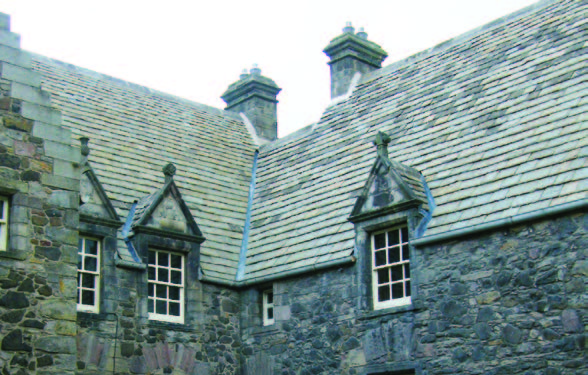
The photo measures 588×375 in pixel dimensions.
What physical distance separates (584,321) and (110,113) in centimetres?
1079

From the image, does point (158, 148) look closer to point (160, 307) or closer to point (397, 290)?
point (160, 307)

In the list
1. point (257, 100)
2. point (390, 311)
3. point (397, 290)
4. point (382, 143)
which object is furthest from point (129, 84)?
point (390, 311)

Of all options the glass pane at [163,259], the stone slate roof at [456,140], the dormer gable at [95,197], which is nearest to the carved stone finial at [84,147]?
the dormer gable at [95,197]

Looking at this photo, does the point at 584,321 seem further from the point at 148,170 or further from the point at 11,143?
the point at 148,170

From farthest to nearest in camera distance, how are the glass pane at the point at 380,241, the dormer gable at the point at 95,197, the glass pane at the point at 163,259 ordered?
the glass pane at the point at 163,259
the dormer gable at the point at 95,197
the glass pane at the point at 380,241

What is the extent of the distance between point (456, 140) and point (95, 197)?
6142 millimetres

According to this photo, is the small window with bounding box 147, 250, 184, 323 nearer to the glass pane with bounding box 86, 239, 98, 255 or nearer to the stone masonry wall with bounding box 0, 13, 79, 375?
the glass pane with bounding box 86, 239, 98, 255

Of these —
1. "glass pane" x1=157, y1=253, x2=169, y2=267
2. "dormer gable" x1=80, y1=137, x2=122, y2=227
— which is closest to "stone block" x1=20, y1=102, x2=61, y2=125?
"dormer gable" x1=80, y1=137, x2=122, y2=227

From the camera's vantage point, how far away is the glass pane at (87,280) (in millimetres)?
13898

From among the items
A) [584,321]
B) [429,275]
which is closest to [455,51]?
[429,275]

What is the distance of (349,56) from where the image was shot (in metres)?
19.6

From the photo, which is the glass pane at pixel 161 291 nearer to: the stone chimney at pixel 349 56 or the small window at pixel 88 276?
the small window at pixel 88 276

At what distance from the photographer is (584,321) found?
10.9 metres

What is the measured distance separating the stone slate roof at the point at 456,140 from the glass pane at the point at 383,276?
0.71 metres
